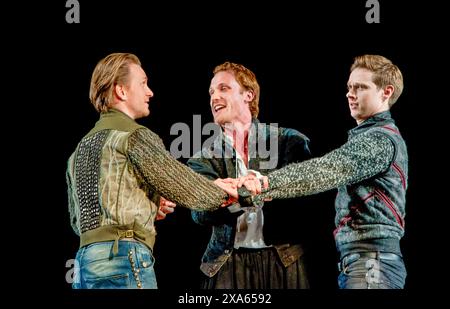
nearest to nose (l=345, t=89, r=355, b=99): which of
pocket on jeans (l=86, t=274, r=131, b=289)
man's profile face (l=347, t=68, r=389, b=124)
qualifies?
man's profile face (l=347, t=68, r=389, b=124)

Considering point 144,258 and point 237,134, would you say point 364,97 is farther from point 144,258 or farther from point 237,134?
point 144,258

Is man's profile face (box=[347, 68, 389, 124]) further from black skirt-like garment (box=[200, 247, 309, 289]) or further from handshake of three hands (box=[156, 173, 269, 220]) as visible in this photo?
black skirt-like garment (box=[200, 247, 309, 289])

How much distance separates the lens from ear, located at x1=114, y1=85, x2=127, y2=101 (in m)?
4.32

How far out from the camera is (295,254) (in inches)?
187

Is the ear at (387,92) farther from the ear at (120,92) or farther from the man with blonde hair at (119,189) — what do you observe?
the ear at (120,92)

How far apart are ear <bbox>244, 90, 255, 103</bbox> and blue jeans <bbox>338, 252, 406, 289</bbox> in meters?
1.11

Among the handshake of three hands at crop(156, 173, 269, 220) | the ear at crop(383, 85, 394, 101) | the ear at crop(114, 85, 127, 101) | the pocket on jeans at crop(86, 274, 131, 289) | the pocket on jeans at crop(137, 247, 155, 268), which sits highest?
the ear at crop(383, 85, 394, 101)

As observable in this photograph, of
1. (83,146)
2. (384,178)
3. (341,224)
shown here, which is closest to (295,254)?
(341,224)

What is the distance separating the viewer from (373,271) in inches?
174

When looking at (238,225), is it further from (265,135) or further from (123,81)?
(123,81)

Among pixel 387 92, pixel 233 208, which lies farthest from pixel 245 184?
pixel 387 92

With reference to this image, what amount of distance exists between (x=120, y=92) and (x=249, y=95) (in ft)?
3.25

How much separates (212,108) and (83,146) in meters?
1.04
